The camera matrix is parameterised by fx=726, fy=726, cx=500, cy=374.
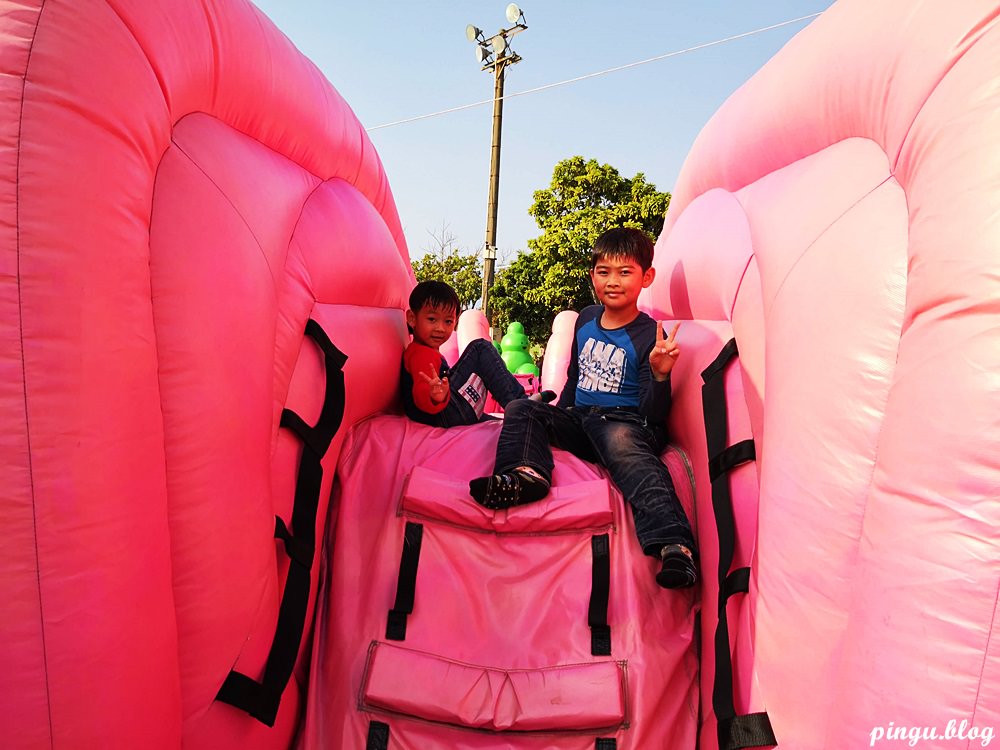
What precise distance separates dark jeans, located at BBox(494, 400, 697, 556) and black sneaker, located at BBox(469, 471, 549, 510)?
7cm

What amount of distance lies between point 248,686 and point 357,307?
1.27 meters

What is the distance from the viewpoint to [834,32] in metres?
1.67

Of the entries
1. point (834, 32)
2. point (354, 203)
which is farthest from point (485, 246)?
point (834, 32)

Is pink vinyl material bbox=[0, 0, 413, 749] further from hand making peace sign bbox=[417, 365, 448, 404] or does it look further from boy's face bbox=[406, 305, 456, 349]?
boy's face bbox=[406, 305, 456, 349]

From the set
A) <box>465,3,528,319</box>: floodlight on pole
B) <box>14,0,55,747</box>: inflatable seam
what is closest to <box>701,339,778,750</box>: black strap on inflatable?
<box>14,0,55,747</box>: inflatable seam

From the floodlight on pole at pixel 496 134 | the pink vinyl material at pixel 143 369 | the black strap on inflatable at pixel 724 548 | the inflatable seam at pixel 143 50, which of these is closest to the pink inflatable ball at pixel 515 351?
the floodlight on pole at pixel 496 134

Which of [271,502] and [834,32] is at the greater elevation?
[834,32]

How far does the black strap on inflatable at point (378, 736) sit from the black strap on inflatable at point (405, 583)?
0.21m

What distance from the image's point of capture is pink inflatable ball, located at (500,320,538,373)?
8273mm

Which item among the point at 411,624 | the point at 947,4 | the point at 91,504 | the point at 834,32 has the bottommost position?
the point at 411,624

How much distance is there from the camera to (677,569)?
1.82 metres

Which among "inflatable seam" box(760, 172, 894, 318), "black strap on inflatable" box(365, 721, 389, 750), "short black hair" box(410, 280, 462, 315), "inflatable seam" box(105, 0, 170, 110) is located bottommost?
"black strap on inflatable" box(365, 721, 389, 750)

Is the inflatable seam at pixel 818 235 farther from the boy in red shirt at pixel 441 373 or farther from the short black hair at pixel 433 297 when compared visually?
the short black hair at pixel 433 297

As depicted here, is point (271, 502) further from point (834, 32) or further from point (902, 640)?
point (834, 32)
